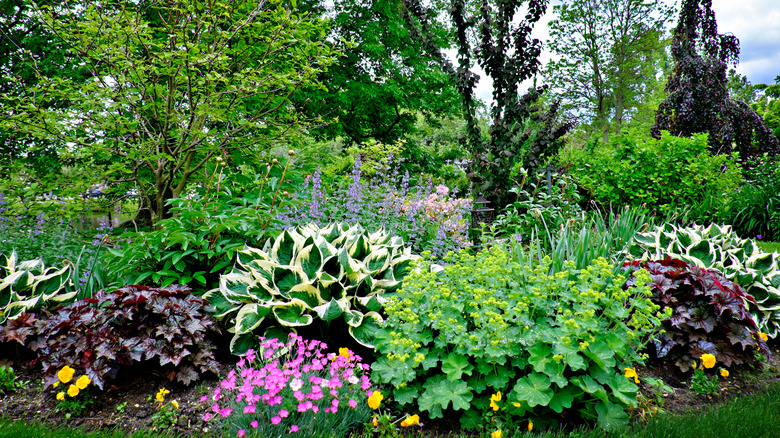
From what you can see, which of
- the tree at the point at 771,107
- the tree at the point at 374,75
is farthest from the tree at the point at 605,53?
the tree at the point at 374,75

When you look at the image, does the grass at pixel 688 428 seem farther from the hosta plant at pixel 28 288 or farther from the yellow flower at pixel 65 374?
the hosta plant at pixel 28 288

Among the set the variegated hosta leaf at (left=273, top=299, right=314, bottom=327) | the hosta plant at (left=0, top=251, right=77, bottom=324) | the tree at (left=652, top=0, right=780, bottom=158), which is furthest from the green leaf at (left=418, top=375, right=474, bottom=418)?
the tree at (left=652, top=0, right=780, bottom=158)

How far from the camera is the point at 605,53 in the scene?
20.6 meters

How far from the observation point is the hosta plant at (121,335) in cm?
239

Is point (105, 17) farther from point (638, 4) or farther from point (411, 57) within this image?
point (638, 4)

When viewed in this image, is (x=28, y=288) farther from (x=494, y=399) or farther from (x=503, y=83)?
(x=503, y=83)

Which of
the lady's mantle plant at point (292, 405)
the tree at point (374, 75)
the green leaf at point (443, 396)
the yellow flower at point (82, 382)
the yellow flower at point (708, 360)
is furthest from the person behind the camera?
the tree at point (374, 75)

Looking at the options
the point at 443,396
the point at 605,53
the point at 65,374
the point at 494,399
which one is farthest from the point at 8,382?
the point at 605,53

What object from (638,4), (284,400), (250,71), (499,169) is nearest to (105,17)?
(250,71)

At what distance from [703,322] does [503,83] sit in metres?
4.62

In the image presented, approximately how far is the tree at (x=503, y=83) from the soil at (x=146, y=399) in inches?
156

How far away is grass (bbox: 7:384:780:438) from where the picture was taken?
2.04 m

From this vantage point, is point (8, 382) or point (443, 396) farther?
point (8, 382)

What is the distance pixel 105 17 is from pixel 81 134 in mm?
1381
